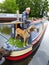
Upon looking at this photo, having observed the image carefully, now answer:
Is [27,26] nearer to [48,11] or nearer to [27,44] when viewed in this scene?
[27,44]

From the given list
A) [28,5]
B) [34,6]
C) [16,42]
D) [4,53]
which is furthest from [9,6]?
[4,53]

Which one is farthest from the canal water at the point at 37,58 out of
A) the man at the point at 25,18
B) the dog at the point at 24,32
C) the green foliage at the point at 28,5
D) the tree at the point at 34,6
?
the tree at the point at 34,6

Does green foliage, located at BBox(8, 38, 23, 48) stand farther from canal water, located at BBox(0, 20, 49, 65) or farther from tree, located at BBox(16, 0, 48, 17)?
tree, located at BBox(16, 0, 48, 17)

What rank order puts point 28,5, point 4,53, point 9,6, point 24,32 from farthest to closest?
point 28,5
point 9,6
point 24,32
point 4,53

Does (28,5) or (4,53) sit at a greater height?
(4,53)

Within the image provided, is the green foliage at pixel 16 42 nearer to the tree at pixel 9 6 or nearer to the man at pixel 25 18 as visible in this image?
the man at pixel 25 18

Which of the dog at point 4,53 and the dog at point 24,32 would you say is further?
the dog at point 24,32

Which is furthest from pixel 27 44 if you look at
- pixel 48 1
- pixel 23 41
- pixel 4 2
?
pixel 48 1

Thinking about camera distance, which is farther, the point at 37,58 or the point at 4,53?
the point at 37,58

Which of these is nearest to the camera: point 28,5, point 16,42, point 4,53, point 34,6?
point 4,53

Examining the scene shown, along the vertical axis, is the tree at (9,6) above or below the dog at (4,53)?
below

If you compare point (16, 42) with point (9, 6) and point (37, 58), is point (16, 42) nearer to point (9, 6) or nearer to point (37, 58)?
point (37, 58)

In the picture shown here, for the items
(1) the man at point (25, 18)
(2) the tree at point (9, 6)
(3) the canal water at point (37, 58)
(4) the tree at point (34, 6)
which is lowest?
(4) the tree at point (34, 6)

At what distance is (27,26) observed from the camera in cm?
1058
